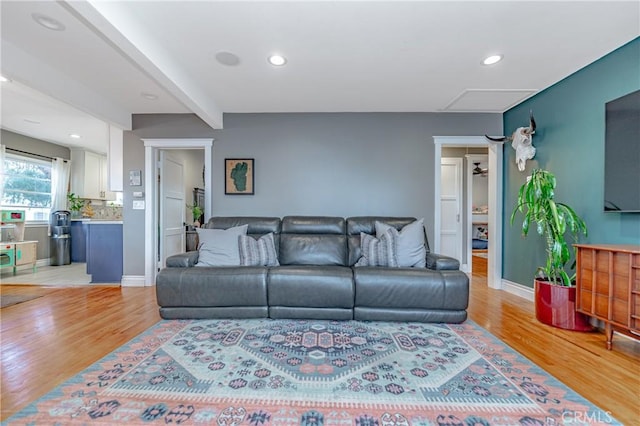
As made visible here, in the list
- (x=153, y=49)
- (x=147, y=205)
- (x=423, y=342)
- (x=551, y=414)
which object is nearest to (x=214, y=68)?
(x=153, y=49)

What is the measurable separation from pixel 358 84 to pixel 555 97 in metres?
2.13

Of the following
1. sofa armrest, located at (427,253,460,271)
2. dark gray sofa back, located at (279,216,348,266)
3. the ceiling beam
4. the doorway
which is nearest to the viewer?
the ceiling beam

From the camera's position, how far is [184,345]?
2143mm

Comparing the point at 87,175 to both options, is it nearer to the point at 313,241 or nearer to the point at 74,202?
the point at 74,202

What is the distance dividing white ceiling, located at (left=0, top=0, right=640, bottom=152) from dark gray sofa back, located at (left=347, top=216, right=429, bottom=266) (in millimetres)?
1477

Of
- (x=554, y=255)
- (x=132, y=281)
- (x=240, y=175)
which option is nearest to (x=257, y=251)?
(x=240, y=175)

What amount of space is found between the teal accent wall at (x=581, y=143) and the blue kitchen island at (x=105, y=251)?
5.44 meters

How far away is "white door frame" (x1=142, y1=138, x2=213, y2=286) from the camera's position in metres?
4.03

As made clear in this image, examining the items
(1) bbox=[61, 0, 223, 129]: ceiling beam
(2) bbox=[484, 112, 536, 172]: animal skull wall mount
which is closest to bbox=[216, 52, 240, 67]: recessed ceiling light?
(1) bbox=[61, 0, 223, 129]: ceiling beam

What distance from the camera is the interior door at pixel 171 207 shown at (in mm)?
4277

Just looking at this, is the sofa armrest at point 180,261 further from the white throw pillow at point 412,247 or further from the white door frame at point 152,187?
the white throw pillow at point 412,247

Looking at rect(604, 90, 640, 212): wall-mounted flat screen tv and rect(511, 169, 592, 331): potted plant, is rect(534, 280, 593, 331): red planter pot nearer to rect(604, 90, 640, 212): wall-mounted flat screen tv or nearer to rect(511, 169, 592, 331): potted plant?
rect(511, 169, 592, 331): potted plant

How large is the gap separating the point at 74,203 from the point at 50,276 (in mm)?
1972

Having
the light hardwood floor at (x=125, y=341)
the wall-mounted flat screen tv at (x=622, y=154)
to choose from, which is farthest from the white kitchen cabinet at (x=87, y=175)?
the wall-mounted flat screen tv at (x=622, y=154)
